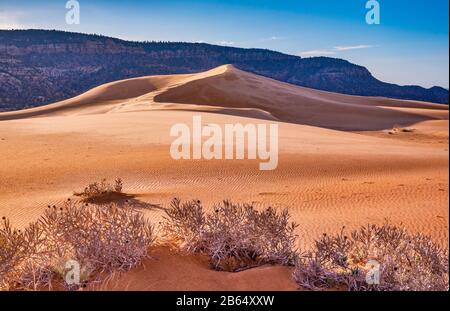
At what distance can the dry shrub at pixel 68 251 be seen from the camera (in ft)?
15.8

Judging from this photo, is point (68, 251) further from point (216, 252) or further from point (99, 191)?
point (99, 191)

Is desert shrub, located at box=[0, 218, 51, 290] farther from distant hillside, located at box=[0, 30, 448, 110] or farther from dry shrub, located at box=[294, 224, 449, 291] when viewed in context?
distant hillside, located at box=[0, 30, 448, 110]

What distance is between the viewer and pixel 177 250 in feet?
17.3

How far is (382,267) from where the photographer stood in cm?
480

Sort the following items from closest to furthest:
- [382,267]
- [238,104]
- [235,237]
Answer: [382,267] < [235,237] < [238,104]

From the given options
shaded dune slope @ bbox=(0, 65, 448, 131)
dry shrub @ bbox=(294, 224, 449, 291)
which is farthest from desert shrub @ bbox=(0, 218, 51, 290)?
shaded dune slope @ bbox=(0, 65, 448, 131)

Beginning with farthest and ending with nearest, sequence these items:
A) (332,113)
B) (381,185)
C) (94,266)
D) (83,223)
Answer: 1. (332,113)
2. (381,185)
3. (83,223)
4. (94,266)

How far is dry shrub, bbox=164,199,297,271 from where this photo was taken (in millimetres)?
5168

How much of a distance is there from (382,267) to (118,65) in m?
106

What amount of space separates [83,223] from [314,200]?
21.0 feet

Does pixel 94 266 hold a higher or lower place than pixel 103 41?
lower

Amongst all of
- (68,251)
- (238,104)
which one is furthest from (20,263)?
(238,104)

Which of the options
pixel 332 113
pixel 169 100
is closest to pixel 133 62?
pixel 169 100
